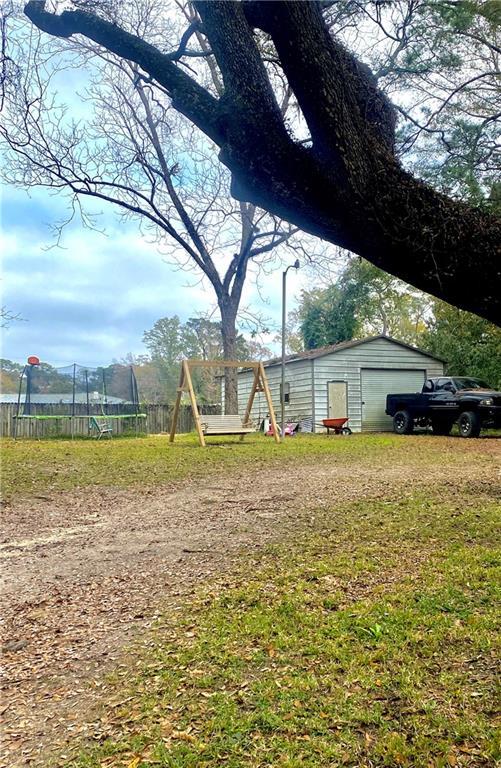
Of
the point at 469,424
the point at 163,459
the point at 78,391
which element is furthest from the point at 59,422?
the point at 469,424

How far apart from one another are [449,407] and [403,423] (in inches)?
72.4

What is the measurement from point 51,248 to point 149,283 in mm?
5215

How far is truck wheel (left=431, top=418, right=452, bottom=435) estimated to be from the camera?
14259mm

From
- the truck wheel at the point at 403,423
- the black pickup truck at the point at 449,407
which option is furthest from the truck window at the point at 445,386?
the truck wheel at the point at 403,423

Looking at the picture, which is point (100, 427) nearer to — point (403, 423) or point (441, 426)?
point (403, 423)

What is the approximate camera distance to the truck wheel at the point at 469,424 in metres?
12.6

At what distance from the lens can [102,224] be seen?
40.4ft

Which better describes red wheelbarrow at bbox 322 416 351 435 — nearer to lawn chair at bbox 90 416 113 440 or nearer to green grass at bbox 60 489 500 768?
lawn chair at bbox 90 416 113 440

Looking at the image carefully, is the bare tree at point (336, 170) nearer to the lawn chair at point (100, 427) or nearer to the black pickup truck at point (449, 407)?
the black pickup truck at point (449, 407)

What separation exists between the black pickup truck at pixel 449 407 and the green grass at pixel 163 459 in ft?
5.81

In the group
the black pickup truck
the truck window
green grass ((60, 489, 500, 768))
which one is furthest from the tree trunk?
green grass ((60, 489, 500, 768))

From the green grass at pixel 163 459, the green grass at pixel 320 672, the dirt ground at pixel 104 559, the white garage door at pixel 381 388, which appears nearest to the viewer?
the green grass at pixel 320 672

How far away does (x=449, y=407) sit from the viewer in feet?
43.5

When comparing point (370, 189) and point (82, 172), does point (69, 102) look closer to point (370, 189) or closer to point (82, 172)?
point (82, 172)
